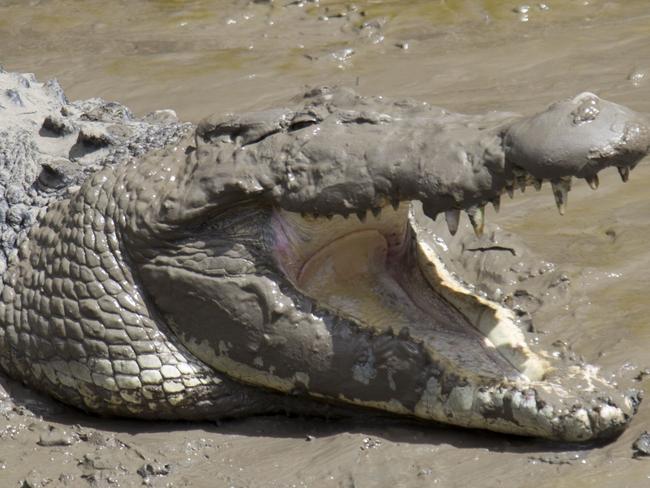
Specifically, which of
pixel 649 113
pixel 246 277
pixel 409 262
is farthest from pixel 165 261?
pixel 649 113

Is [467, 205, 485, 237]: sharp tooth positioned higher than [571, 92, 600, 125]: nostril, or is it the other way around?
[571, 92, 600, 125]: nostril

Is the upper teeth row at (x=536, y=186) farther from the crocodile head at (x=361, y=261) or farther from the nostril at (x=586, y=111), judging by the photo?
the nostril at (x=586, y=111)

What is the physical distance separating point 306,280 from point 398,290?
1.13 feet

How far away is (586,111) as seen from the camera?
354 centimetres

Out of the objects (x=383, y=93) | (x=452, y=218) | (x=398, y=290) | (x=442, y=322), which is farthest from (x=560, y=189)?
(x=383, y=93)

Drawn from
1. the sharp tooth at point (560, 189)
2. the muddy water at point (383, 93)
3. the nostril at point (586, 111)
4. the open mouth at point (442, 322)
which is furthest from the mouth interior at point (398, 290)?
the nostril at point (586, 111)

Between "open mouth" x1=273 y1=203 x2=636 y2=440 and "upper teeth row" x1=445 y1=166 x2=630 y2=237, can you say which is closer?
"upper teeth row" x1=445 y1=166 x2=630 y2=237

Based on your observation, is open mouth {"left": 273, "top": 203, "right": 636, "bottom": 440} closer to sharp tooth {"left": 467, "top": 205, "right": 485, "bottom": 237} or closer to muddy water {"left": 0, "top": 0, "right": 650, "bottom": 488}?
muddy water {"left": 0, "top": 0, "right": 650, "bottom": 488}

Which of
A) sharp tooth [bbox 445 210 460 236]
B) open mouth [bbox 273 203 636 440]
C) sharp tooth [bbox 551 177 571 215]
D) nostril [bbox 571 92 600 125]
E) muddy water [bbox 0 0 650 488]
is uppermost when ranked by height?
nostril [bbox 571 92 600 125]

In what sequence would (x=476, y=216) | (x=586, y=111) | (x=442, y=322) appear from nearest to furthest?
1. (x=586, y=111)
2. (x=476, y=216)
3. (x=442, y=322)

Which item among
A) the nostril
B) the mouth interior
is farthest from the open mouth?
the nostril

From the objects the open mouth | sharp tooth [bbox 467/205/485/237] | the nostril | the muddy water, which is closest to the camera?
the nostril

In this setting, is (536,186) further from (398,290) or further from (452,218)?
(398,290)

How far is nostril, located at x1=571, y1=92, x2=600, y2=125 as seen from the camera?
3.53 meters
